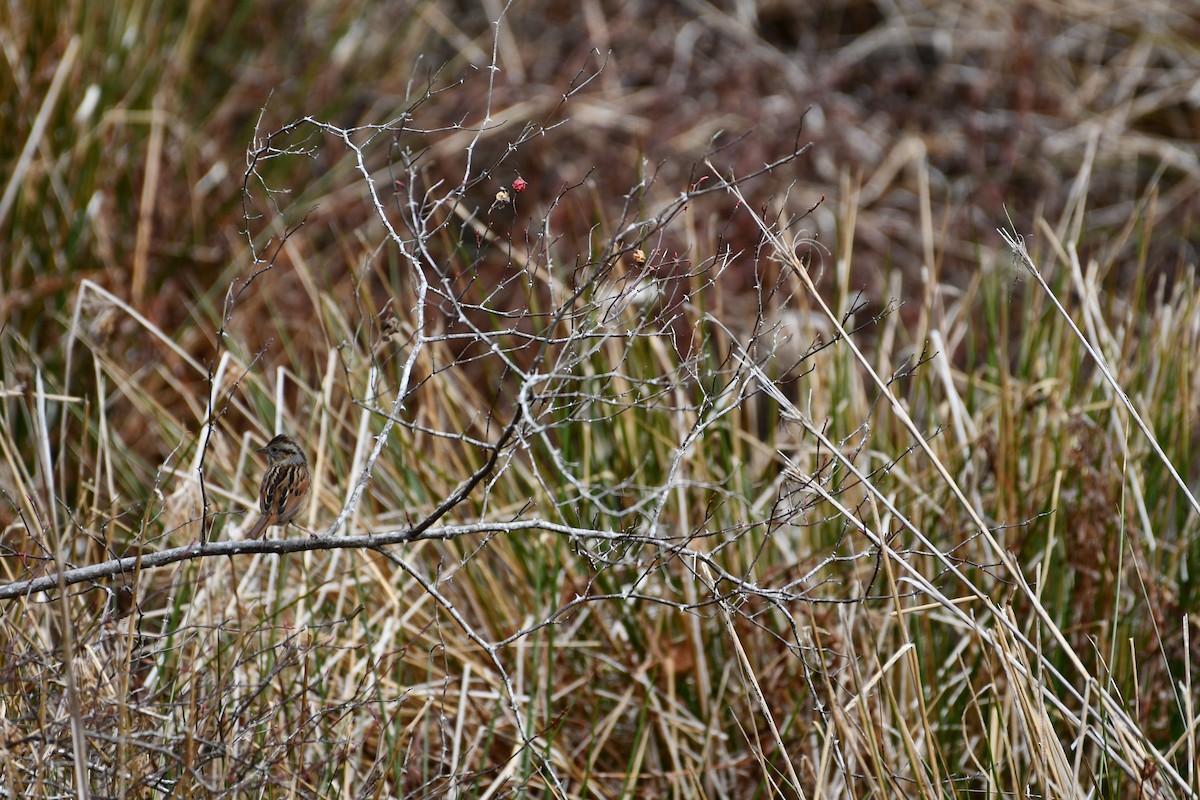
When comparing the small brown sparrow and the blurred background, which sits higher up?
the small brown sparrow

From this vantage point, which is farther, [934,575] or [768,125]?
[768,125]

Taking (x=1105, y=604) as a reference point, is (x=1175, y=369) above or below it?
above

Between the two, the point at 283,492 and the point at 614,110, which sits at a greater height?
the point at 283,492

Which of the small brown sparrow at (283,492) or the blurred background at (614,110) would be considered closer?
the small brown sparrow at (283,492)

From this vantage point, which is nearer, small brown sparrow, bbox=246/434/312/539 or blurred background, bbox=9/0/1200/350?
small brown sparrow, bbox=246/434/312/539

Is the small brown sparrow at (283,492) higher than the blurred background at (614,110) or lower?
higher

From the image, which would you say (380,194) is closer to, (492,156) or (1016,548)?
(492,156)

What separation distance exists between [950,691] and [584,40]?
4.16 metres

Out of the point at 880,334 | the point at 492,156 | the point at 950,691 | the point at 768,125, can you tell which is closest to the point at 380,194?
the point at 492,156

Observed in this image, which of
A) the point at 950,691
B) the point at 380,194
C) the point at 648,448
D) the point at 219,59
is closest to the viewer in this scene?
the point at 950,691

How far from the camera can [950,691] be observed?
2.61 meters

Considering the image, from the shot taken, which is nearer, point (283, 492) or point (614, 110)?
point (283, 492)

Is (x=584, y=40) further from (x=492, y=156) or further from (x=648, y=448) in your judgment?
(x=648, y=448)

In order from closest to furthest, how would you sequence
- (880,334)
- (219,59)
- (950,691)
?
1. (950,691)
2. (880,334)
3. (219,59)
